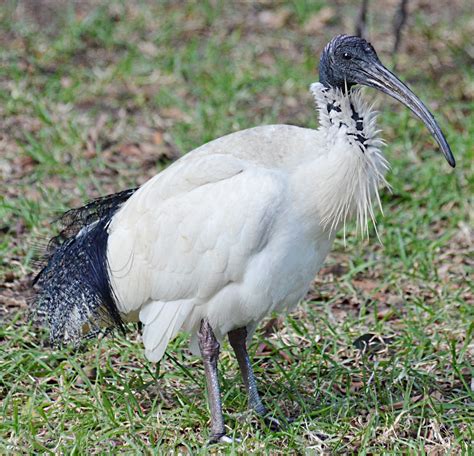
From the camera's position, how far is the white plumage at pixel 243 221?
422 cm

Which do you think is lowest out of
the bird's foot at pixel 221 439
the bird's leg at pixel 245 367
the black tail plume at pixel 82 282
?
the bird's foot at pixel 221 439

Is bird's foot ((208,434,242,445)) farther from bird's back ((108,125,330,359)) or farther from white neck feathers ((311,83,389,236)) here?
white neck feathers ((311,83,389,236))

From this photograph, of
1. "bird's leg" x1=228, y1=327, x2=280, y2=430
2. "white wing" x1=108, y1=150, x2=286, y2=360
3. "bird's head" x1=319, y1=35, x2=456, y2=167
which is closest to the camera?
"white wing" x1=108, y1=150, x2=286, y2=360

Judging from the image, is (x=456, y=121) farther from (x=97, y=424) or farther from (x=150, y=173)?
(x=97, y=424)

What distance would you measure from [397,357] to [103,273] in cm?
161

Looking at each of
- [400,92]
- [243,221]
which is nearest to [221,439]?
[243,221]

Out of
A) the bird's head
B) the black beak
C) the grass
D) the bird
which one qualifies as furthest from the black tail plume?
the black beak

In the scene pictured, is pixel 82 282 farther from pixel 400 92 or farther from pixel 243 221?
pixel 400 92

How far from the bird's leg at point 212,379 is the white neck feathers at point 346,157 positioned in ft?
2.40

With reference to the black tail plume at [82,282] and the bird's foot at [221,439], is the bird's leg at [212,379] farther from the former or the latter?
the black tail plume at [82,282]

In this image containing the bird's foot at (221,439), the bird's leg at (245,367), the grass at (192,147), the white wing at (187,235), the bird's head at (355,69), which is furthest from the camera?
the bird's leg at (245,367)

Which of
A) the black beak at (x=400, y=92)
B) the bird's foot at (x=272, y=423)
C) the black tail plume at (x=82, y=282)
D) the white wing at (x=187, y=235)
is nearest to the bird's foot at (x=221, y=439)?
the bird's foot at (x=272, y=423)

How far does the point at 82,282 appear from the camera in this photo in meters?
4.71

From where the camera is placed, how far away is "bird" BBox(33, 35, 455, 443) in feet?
13.9
